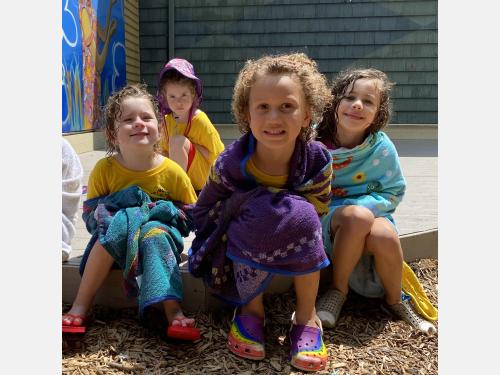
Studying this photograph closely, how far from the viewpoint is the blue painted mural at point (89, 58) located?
7000 mm

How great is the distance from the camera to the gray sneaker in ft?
7.31

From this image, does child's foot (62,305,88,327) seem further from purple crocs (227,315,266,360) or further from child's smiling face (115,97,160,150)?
child's smiling face (115,97,160,150)

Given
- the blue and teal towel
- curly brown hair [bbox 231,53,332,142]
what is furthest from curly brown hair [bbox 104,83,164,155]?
curly brown hair [bbox 231,53,332,142]

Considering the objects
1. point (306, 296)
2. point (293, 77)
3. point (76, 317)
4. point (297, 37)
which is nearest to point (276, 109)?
point (293, 77)

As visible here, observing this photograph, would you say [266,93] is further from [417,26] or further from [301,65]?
[417,26]

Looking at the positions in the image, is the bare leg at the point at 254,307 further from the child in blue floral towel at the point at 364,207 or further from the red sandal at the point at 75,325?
the red sandal at the point at 75,325

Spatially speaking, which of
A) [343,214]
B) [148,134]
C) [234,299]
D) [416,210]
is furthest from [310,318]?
[416,210]

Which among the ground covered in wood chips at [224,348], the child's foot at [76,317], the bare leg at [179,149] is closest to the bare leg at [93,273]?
the child's foot at [76,317]

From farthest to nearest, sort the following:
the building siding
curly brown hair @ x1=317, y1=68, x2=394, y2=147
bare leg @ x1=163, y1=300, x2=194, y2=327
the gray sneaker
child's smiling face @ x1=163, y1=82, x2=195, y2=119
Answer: the building siding
child's smiling face @ x1=163, y1=82, x2=195, y2=119
curly brown hair @ x1=317, y1=68, x2=394, y2=147
the gray sneaker
bare leg @ x1=163, y1=300, x2=194, y2=327

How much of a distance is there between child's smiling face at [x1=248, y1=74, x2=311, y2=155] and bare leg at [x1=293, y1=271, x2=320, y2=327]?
0.50m

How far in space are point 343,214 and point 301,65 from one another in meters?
0.65

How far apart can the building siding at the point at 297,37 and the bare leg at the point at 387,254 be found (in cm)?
803

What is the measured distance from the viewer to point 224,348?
81.3 inches

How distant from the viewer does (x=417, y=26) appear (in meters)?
10.2
